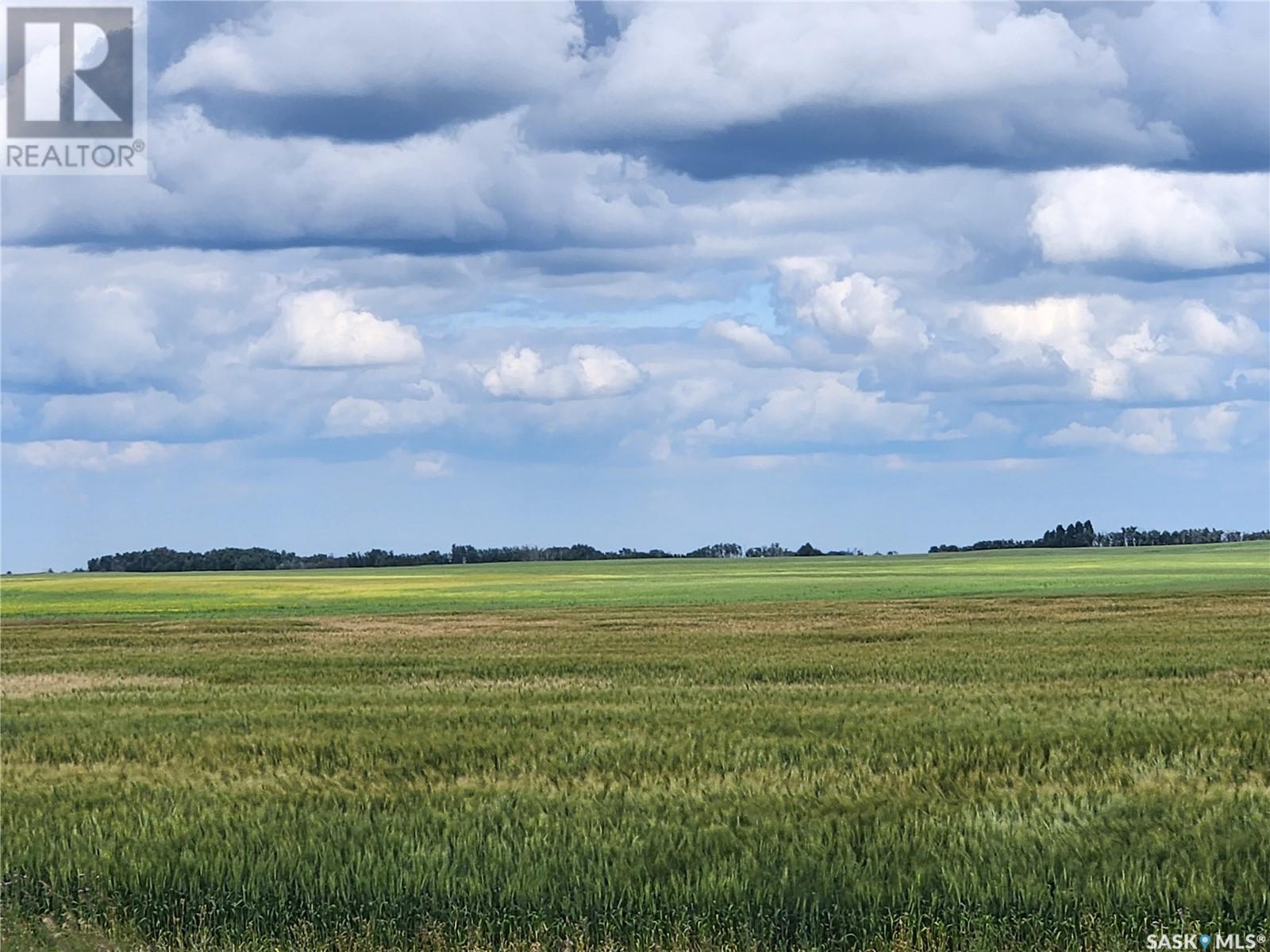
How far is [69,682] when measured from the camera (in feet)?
113

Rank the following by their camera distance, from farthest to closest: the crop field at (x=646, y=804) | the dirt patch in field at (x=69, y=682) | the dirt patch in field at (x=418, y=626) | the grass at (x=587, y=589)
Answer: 1. the grass at (x=587, y=589)
2. the dirt patch in field at (x=418, y=626)
3. the dirt patch in field at (x=69, y=682)
4. the crop field at (x=646, y=804)

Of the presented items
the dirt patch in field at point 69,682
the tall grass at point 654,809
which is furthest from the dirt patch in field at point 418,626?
the tall grass at point 654,809

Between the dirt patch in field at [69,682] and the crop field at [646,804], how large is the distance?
0.22 m

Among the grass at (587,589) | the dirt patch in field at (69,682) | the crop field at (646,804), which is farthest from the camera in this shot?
the grass at (587,589)

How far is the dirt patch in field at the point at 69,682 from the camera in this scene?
3216cm

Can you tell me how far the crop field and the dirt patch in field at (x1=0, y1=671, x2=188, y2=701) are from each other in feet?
0.72

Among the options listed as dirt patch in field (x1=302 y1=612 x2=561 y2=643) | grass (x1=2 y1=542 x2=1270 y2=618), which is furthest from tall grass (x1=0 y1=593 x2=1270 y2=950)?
grass (x1=2 y1=542 x2=1270 y2=618)

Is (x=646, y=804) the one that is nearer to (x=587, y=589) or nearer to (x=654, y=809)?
(x=654, y=809)

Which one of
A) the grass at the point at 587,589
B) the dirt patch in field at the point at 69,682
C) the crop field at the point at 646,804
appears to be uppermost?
the crop field at the point at 646,804

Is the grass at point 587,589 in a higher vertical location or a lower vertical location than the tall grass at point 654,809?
lower

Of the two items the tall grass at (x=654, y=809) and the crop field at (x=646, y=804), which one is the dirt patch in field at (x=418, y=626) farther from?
the tall grass at (x=654, y=809)

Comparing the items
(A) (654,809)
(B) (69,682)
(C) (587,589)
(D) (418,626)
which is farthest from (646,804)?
(C) (587,589)

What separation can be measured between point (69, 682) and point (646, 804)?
24434mm

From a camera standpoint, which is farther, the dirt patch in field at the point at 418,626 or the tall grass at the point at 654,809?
the dirt patch in field at the point at 418,626
